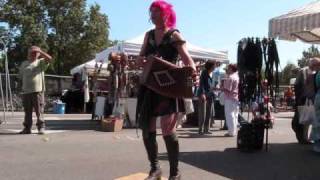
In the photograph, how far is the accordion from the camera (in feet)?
19.1

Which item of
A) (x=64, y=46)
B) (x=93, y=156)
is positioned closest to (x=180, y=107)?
(x=93, y=156)

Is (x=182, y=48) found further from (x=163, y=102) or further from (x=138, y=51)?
(x=138, y=51)

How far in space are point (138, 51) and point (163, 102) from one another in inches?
410

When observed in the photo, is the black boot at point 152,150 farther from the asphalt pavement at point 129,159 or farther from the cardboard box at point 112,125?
the cardboard box at point 112,125

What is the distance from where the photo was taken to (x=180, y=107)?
5910mm

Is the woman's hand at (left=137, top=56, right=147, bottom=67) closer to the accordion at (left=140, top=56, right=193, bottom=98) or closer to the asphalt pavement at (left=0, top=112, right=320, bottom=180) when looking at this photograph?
the accordion at (left=140, top=56, right=193, bottom=98)

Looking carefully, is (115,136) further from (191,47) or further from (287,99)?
(287,99)

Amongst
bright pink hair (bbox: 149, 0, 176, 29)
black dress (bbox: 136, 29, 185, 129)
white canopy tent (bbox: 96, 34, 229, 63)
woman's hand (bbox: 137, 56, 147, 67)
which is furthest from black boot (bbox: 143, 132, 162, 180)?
white canopy tent (bbox: 96, 34, 229, 63)

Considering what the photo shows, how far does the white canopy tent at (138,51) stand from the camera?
1609 centimetres

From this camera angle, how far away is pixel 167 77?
5.83 m

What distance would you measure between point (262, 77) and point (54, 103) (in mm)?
15976

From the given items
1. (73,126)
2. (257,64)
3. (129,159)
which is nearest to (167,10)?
(129,159)

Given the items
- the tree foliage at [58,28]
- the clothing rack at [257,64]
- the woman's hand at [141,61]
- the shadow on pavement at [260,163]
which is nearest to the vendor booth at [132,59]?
the clothing rack at [257,64]

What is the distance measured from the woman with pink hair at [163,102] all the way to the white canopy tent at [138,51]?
1011cm
